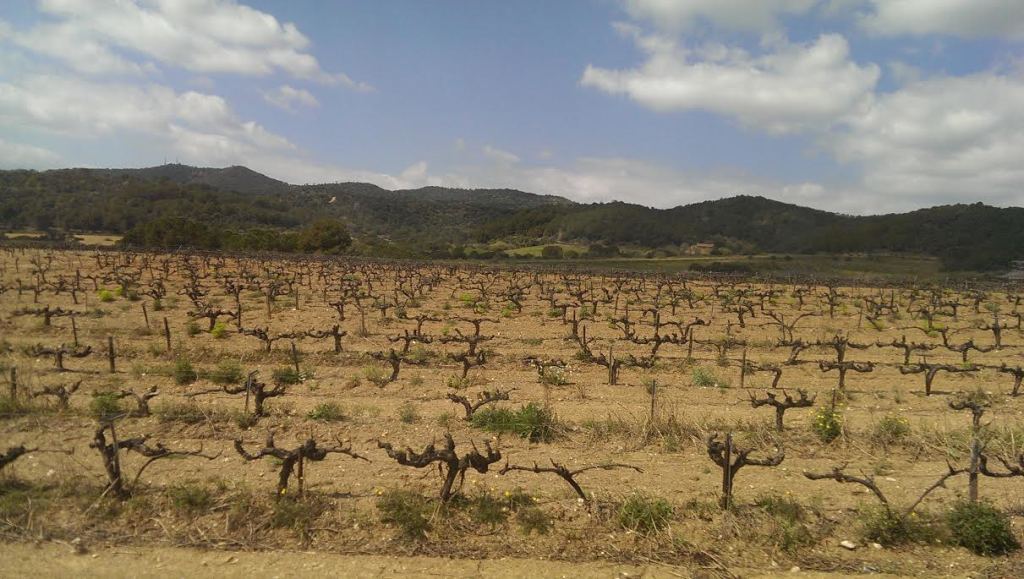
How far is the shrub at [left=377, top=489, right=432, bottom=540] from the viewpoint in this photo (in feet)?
21.4

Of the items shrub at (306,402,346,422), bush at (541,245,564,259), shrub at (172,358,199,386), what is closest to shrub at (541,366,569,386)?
shrub at (306,402,346,422)

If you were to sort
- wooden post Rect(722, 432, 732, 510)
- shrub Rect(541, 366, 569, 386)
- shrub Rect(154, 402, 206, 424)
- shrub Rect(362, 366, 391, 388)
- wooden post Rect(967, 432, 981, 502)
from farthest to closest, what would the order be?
1. shrub Rect(541, 366, 569, 386)
2. shrub Rect(362, 366, 391, 388)
3. shrub Rect(154, 402, 206, 424)
4. wooden post Rect(722, 432, 732, 510)
5. wooden post Rect(967, 432, 981, 502)

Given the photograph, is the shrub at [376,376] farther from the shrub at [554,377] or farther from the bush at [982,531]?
the bush at [982,531]

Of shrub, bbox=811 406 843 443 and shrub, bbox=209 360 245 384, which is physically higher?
shrub, bbox=811 406 843 443

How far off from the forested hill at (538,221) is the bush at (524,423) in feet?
265

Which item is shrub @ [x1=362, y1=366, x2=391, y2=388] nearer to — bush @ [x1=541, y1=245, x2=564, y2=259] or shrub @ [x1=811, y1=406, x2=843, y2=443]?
shrub @ [x1=811, y1=406, x2=843, y2=443]

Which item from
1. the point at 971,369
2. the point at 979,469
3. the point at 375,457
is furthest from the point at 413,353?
the point at 971,369

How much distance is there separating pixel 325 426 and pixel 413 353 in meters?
7.33

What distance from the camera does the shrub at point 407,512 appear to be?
6508mm

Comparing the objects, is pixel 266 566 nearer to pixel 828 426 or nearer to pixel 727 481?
pixel 727 481

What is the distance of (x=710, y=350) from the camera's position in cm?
1942

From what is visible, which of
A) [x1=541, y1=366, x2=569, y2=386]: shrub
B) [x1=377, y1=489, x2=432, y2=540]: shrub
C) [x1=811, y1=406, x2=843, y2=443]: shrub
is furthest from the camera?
[x1=541, y1=366, x2=569, y2=386]: shrub

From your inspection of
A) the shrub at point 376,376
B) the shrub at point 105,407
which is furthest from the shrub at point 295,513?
the shrub at point 376,376

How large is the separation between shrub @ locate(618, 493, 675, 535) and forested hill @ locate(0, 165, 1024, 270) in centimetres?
8450
